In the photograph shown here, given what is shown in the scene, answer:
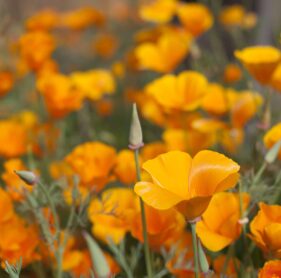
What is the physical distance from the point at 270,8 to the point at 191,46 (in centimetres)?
67

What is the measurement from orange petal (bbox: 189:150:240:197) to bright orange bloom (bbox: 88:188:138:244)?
0.21 m

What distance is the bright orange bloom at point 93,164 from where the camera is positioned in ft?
3.38

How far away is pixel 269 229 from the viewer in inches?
30.8

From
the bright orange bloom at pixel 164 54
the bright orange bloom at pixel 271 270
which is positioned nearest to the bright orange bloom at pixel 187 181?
the bright orange bloom at pixel 271 270

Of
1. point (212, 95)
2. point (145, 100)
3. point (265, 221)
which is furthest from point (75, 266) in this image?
point (145, 100)

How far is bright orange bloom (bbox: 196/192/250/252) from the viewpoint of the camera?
85cm

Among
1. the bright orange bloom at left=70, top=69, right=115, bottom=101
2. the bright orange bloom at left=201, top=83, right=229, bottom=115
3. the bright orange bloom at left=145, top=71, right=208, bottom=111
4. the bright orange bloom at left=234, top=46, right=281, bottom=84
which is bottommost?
the bright orange bloom at left=70, top=69, right=115, bottom=101

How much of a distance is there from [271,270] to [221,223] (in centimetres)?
17

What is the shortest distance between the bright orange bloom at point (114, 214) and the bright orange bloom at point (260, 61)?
0.97ft

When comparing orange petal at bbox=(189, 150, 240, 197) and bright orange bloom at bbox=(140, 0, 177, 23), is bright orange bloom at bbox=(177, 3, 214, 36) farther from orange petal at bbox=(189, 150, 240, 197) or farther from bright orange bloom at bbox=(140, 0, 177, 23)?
orange petal at bbox=(189, 150, 240, 197)

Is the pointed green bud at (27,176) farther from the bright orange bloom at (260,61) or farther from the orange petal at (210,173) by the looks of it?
the bright orange bloom at (260,61)

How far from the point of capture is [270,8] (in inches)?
89.4

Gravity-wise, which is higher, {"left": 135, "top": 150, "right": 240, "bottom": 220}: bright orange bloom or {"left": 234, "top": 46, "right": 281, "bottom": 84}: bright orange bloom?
{"left": 135, "top": 150, "right": 240, "bottom": 220}: bright orange bloom

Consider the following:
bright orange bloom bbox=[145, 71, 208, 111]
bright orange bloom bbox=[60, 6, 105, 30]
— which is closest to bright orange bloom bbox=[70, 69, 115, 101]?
bright orange bloom bbox=[145, 71, 208, 111]
